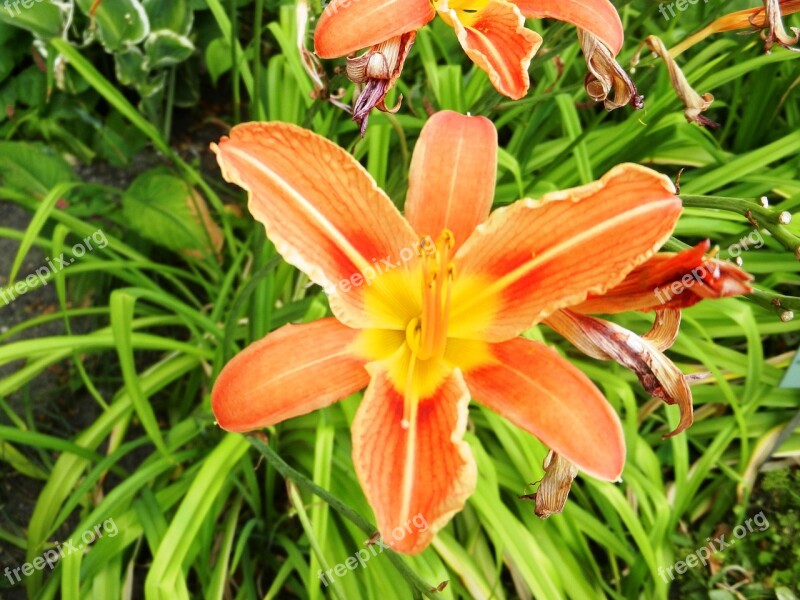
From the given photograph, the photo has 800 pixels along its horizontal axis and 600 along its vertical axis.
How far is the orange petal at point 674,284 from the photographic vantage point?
651 millimetres

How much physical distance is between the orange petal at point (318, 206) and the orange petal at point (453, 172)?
0.19ft

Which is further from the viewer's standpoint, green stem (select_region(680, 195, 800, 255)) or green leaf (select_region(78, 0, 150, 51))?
green leaf (select_region(78, 0, 150, 51))

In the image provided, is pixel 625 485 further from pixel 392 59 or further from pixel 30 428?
pixel 30 428

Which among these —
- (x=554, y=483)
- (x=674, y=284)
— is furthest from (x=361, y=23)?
(x=554, y=483)

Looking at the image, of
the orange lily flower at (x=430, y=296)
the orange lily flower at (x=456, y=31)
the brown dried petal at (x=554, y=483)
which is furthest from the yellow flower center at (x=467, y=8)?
the brown dried petal at (x=554, y=483)

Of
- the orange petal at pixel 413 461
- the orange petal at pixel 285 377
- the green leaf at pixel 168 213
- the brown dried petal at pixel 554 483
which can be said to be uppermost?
the orange petal at pixel 285 377

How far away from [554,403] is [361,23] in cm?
44

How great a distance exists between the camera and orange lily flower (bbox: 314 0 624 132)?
744 millimetres

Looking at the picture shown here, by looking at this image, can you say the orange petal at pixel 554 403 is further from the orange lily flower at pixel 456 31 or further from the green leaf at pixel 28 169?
the green leaf at pixel 28 169

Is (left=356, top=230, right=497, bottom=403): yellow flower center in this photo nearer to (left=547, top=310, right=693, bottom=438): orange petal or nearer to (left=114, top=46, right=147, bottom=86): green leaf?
(left=547, top=310, right=693, bottom=438): orange petal

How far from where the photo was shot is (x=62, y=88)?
2.05 m

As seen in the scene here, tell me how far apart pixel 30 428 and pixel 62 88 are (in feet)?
3.23

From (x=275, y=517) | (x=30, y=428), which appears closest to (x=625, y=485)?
(x=275, y=517)

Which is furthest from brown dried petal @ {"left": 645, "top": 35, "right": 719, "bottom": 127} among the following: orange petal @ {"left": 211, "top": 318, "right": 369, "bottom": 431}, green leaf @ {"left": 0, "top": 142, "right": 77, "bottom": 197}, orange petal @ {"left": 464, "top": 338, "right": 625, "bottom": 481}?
green leaf @ {"left": 0, "top": 142, "right": 77, "bottom": 197}
